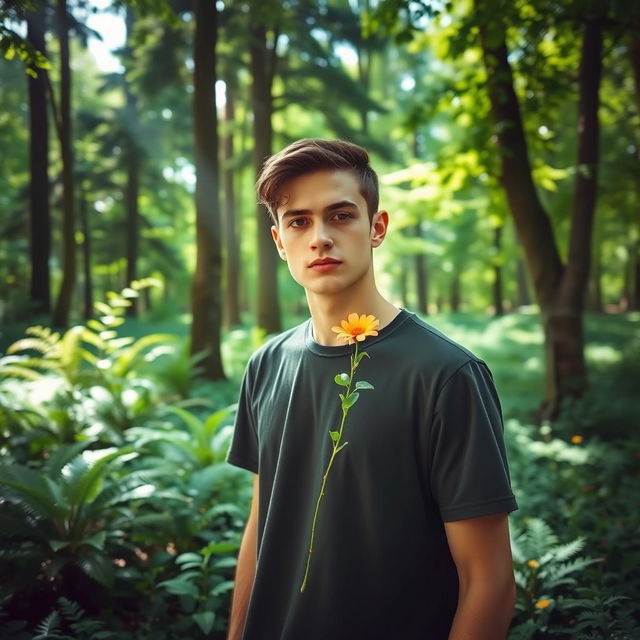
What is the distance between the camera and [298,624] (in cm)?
149

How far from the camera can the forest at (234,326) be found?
8.49 ft

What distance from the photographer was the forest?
8.49ft

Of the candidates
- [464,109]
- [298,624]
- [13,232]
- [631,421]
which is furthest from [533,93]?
[13,232]

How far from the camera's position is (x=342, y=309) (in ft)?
5.25

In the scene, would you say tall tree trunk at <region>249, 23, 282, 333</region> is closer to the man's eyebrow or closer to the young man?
the young man

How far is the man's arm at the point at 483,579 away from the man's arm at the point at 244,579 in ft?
2.82

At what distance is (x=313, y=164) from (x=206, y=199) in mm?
6501

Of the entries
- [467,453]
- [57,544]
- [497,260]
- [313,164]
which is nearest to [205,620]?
[57,544]

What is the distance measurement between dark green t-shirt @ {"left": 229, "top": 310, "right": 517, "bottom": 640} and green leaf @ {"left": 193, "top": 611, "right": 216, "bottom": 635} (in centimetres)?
80

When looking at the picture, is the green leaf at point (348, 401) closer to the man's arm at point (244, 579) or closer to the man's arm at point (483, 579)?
the man's arm at point (483, 579)

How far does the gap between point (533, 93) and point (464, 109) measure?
38.4 inches

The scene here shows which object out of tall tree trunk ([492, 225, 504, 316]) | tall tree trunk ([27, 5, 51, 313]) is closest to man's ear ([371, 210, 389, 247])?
tall tree trunk ([27, 5, 51, 313])

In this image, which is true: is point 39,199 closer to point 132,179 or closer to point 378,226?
point 132,179

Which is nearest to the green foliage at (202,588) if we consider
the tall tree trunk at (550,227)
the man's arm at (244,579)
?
the man's arm at (244,579)
